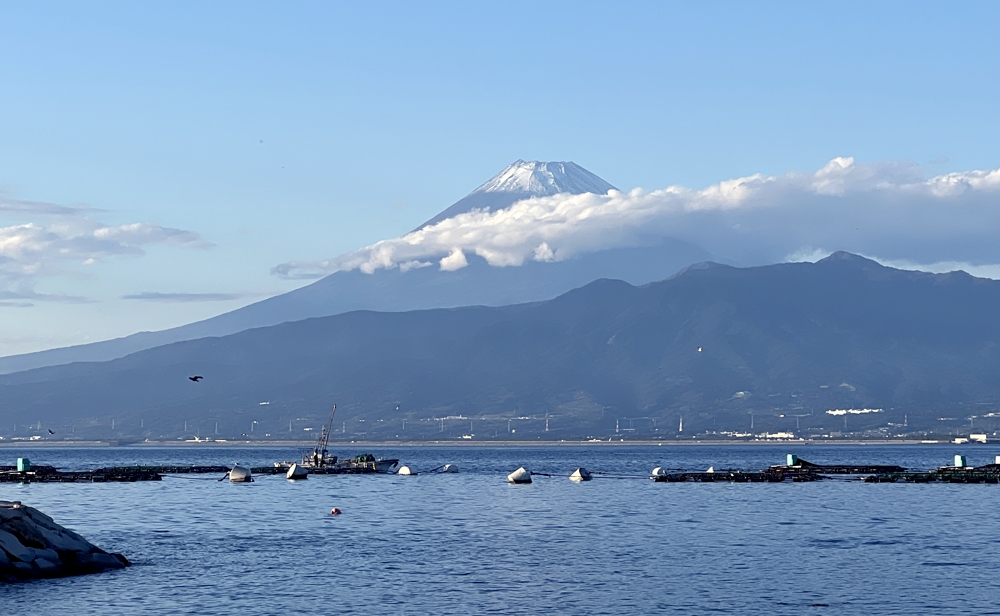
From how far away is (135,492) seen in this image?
142500 millimetres

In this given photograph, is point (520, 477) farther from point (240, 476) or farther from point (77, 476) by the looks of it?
point (77, 476)

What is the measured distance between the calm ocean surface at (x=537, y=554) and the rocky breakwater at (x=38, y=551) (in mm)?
1553

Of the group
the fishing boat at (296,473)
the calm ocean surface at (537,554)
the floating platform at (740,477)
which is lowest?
the calm ocean surface at (537,554)

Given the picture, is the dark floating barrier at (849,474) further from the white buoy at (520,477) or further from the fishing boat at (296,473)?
the fishing boat at (296,473)

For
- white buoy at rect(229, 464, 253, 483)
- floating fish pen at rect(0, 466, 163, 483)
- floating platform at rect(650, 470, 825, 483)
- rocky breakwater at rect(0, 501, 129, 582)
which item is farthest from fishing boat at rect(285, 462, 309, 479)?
rocky breakwater at rect(0, 501, 129, 582)

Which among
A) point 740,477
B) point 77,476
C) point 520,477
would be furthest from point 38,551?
point 77,476

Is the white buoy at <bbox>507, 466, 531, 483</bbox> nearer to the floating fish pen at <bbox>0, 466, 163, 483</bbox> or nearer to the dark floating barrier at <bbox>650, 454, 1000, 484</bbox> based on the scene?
the dark floating barrier at <bbox>650, 454, 1000, 484</bbox>

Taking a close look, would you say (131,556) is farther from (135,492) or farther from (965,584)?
→ (135,492)

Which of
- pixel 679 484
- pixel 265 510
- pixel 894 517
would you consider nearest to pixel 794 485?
pixel 679 484

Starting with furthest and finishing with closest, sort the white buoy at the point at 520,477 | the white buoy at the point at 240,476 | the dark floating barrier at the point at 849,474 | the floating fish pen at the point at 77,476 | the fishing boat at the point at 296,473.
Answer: the fishing boat at the point at 296,473, the floating fish pen at the point at 77,476, the white buoy at the point at 240,476, the white buoy at the point at 520,477, the dark floating barrier at the point at 849,474

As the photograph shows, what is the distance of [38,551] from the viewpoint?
6544 cm

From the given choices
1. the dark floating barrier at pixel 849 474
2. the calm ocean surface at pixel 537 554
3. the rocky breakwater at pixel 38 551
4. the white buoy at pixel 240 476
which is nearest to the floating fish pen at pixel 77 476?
the white buoy at pixel 240 476

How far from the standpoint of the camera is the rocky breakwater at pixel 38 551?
63688mm

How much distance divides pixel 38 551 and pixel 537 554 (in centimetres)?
2705
